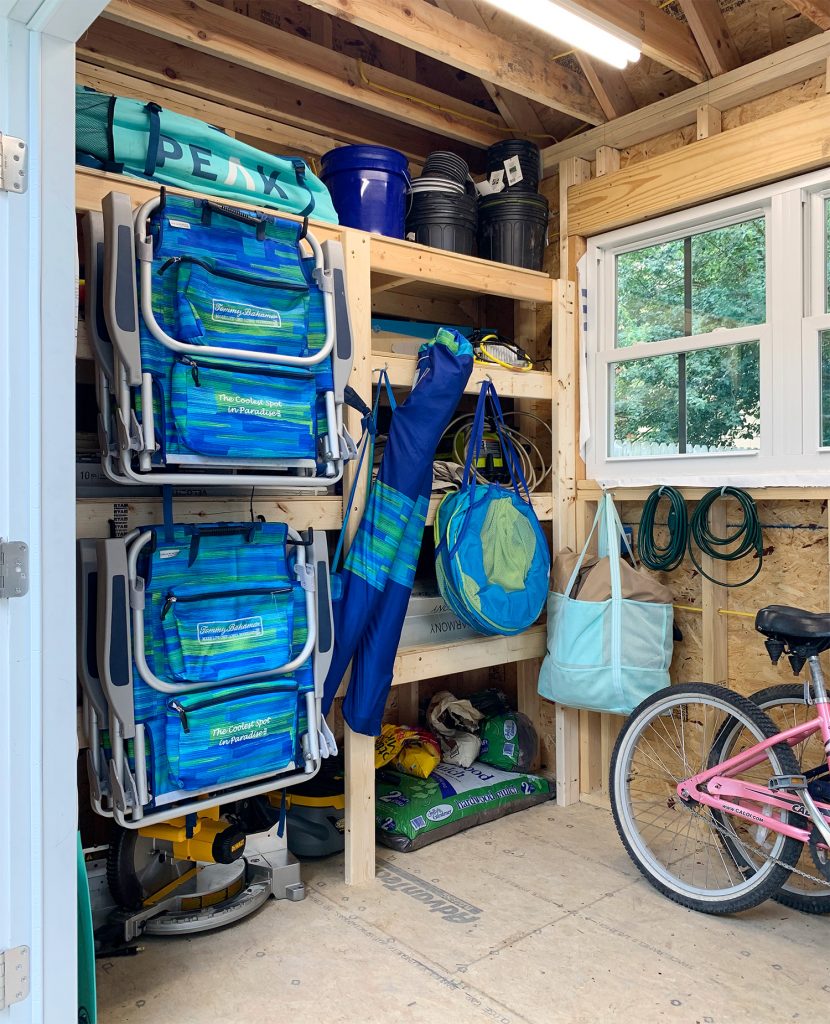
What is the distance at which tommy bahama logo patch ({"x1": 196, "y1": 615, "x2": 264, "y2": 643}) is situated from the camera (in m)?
2.11

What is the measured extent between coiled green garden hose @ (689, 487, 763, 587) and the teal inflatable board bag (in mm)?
1644

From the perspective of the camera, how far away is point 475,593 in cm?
289

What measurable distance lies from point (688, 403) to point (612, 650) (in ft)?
3.19

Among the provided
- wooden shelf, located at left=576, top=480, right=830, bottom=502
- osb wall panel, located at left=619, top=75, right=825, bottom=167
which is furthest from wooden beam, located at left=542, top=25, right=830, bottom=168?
wooden shelf, located at left=576, top=480, right=830, bottom=502

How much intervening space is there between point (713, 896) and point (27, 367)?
7.62 ft

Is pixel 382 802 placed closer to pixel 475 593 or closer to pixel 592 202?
pixel 475 593

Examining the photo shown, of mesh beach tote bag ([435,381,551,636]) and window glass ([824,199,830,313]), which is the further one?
mesh beach tote bag ([435,381,551,636])

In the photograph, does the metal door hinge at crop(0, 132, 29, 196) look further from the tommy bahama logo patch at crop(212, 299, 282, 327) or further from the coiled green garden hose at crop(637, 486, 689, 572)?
the coiled green garden hose at crop(637, 486, 689, 572)

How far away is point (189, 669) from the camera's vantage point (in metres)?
2.08

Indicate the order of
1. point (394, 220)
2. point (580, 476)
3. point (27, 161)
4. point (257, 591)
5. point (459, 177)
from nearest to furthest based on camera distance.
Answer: point (27, 161), point (257, 591), point (394, 220), point (459, 177), point (580, 476)

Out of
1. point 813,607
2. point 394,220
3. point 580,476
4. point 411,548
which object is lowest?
point 813,607

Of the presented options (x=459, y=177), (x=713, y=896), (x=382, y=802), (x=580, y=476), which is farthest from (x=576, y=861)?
(x=459, y=177)

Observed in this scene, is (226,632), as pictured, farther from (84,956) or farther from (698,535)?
(698,535)

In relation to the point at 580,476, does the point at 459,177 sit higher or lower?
higher
